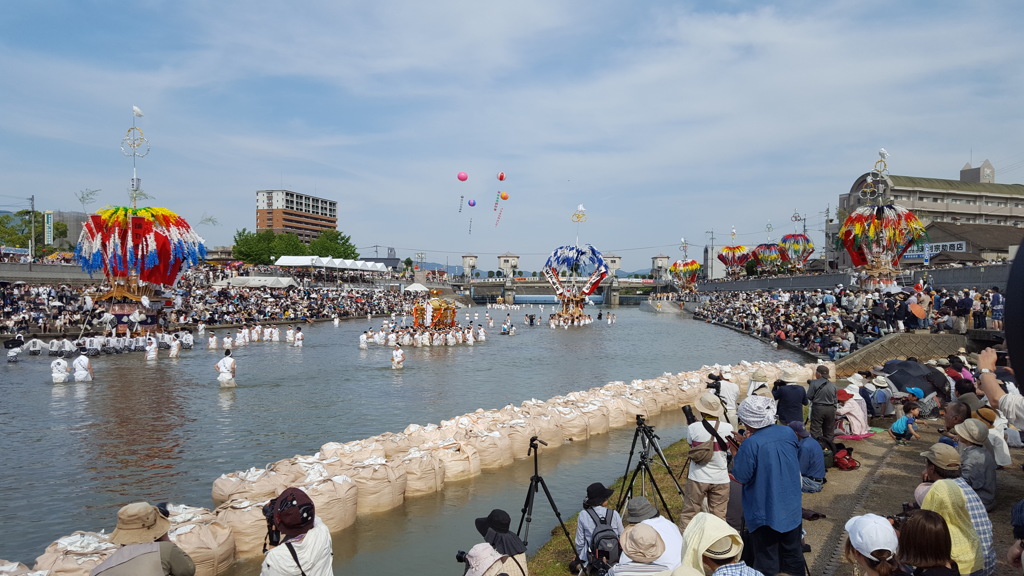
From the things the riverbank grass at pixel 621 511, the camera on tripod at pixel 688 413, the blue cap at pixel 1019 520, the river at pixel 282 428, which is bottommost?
the river at pixel 282 428

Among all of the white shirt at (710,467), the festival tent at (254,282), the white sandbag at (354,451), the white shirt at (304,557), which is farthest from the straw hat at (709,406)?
the festival tent at (254,282)

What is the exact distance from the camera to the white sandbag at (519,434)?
11.8 metres

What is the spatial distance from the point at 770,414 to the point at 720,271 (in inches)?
5225

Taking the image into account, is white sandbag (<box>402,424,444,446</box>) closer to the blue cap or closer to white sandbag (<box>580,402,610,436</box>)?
white sandbag (<box>580,402,610,436</box>)

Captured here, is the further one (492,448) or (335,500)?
(492,448)

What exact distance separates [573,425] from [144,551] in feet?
32.3

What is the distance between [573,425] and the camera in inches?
520

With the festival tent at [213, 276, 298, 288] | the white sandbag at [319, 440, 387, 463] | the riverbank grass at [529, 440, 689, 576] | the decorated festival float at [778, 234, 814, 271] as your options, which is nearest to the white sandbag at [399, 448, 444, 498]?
the white sandbag at [319, 440, 387, 463]

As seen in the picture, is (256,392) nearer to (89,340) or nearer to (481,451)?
(481,451)

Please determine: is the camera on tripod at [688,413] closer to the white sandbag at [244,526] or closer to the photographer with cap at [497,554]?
the photographer with cap at [497,554]

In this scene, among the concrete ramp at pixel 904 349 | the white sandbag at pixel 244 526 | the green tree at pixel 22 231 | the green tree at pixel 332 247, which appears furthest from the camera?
the green tree at pixel 332 247

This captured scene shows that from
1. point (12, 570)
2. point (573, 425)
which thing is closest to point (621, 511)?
point (573, 425)

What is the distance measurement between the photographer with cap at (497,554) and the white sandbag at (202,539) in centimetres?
374

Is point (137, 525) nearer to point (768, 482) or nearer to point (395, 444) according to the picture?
point (768, 482)
